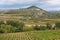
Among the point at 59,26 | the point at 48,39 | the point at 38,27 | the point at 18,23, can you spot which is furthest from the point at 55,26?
the point at 48,39

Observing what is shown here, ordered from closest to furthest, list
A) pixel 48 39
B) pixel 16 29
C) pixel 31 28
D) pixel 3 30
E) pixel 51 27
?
1. pixel 48 39
2. pixel 3 30
3. pixel 16 29
4. pixel 31 28
5. pixel 51 27

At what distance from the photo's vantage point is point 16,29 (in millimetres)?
61875

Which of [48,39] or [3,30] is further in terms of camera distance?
[3,30]

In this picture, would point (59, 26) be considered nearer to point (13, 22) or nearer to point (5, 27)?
point (13, 22)

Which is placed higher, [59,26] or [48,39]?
[48,39]

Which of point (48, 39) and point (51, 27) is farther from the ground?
point (48, 39)

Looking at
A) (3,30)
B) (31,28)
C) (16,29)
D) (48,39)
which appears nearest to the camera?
(48,39)

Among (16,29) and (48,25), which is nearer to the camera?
(16,29)

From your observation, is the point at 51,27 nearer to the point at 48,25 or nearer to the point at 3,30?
the point at 48,25

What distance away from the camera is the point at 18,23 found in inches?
2808

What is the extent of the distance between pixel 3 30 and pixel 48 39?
23.3 metres

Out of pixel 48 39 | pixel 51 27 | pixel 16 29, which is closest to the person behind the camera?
pixel 48 39

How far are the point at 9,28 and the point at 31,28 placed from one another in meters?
9.55

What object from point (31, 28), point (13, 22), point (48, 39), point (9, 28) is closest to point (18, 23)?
point (13, 22)
